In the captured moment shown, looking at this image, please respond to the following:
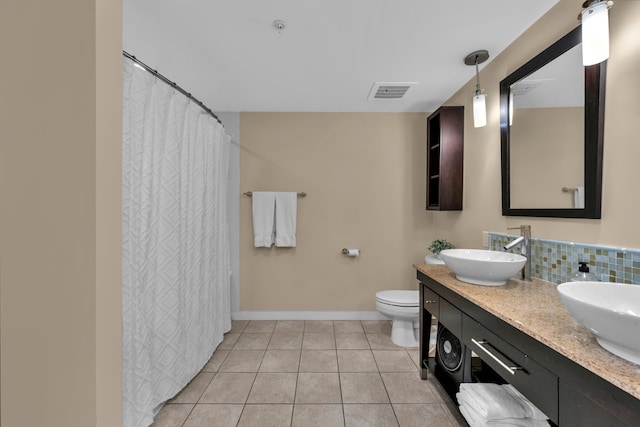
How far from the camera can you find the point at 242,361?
2023mm

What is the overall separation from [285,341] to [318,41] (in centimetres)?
234

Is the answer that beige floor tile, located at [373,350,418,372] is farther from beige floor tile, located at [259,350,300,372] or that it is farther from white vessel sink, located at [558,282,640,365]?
white vessel sink, located at [558,282,640,365]

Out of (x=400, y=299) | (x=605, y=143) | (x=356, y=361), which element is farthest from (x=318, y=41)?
(x=356, y=361)

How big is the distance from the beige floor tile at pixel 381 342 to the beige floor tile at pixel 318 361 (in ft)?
1.23

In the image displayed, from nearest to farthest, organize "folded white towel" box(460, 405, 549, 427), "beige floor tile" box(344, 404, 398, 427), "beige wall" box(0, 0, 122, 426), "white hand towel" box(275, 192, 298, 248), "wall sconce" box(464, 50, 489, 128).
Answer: "beige wall" box(0, 0, 122, 426), "folded white towel" box(460, 405, 549, 427), "beige floor tile" box(344, 404, 398, 427), "wall sconce" box(464, 50, 489, 128), "white hand towel" box(275, 192, 298, 248)

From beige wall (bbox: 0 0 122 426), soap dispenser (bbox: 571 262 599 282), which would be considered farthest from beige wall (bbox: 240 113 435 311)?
beige wall (bbox: 0 0 122 426)

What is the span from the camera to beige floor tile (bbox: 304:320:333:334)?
250cm

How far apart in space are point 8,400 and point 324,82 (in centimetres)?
224

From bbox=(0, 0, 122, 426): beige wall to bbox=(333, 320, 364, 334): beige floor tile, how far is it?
2.20 meters

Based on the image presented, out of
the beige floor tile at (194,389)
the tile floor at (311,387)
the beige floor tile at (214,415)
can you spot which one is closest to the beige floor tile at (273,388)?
the tile floor at (311,387)

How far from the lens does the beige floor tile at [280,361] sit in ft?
6.27

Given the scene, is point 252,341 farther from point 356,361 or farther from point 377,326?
point 377,326

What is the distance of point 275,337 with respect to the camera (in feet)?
7.86

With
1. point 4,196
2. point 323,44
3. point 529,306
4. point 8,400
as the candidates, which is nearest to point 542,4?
point 323,44
